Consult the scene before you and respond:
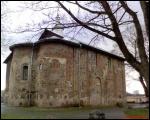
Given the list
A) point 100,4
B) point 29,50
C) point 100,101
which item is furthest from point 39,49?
point 100,4

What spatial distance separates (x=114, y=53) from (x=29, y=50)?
11672 millimetres

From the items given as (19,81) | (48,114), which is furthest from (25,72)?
(48,114)

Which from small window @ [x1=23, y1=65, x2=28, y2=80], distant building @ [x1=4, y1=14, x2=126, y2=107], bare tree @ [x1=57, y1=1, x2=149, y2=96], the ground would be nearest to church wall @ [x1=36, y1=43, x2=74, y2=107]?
distant building @ [x1=4, y1=14, x2=126, y2=107]

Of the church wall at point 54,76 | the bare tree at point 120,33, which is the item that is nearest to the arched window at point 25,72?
the church wall at point 54,76

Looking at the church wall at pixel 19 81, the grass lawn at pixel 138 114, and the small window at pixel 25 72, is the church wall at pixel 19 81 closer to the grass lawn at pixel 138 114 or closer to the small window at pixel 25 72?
the small window at pixel 25 72

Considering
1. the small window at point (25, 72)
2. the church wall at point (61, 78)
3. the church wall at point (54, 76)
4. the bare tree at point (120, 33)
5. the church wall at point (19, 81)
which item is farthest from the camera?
the small window at point (25, 72)

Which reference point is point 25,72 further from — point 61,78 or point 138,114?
point 138,114

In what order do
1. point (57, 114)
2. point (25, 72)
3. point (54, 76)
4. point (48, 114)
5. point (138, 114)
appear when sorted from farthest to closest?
point (25, 72) < point (54, 76) < point (57, 114) < point (48, 114) < point (138, 114)

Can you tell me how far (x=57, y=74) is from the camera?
1350 inches

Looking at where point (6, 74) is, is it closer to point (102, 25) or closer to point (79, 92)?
point (79, 92)

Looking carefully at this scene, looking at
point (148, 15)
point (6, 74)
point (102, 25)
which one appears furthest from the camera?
point (6, 74)

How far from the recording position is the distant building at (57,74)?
3406 centimetres

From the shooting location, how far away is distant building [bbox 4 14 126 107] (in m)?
34.1

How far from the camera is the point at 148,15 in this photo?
11094 millimetres
